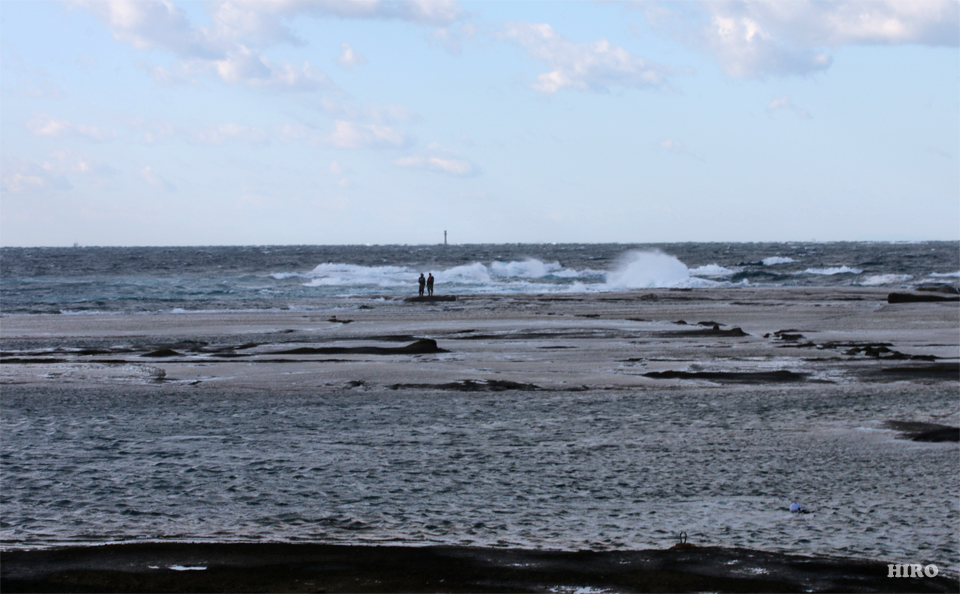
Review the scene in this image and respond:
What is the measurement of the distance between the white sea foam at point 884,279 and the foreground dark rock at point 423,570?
57.2 metres

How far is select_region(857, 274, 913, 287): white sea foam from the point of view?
58.9 metres

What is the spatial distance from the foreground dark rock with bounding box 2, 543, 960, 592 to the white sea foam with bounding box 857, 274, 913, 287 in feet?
188

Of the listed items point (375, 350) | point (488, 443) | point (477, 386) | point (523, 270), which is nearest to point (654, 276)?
point (523, 270)

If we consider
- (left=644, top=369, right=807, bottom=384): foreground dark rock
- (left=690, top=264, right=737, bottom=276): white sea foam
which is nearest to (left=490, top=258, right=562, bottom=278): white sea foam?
(left=690, top=264, right=737, bottom=276): white sea foam

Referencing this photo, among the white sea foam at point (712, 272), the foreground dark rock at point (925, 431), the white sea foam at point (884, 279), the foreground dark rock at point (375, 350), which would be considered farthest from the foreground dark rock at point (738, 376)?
the white sea foam at point (712, 272)

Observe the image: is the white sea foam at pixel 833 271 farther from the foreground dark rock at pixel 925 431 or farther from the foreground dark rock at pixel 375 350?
the foreground dark rock at pixel 925 431

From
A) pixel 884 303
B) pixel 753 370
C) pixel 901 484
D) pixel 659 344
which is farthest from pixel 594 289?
pixel 901 484

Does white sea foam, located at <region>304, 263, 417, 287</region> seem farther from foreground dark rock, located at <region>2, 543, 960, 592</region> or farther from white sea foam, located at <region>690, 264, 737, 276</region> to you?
foreground dark rock, located at <region>2, 543, 960, 592</region>

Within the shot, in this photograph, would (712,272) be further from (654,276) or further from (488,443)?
(488,443)

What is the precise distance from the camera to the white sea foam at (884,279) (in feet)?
193

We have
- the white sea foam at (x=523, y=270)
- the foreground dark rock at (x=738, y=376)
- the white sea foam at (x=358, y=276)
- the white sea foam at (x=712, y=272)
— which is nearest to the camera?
the foreground dark rock at (x=738, y=376)

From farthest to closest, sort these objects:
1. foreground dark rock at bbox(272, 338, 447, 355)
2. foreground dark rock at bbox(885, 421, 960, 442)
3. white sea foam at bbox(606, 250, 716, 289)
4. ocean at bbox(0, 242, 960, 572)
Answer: white sea foam at bbox(606, 250, 716, 289)
foreground dark rock at bbox(272, 338, 447, 355)
foreground dark rock at bbox(885, 421, 960, 442)
ocean at bbox(0, 242, 960, 572)

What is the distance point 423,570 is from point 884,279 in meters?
62.3

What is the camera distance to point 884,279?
6103cm
